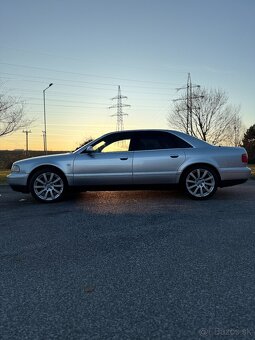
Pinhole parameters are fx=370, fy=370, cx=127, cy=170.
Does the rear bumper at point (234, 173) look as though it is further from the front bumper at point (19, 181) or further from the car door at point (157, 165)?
the front bumper at point (19, 181)

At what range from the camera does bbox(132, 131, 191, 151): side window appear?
833 cm

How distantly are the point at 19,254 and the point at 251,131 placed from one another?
53.5 metres

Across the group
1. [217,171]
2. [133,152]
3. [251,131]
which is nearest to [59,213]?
A: [133,152]

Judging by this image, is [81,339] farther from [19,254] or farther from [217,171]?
[217,171]

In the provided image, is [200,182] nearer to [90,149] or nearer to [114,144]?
[114,144]

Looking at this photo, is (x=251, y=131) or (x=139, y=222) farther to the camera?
(x=251, y=131)

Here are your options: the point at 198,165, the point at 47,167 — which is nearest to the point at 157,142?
the point at 198,165

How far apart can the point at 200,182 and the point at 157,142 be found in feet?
4.31

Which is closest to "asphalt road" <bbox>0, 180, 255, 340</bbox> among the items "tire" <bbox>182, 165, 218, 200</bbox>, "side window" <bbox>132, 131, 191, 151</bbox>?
Result: "tire" <bbox>182, 165, 218, 200</bbox>

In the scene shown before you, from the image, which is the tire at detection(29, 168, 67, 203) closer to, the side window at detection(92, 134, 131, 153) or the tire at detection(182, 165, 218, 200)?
the side window at detection(92, 134, 131, 153)

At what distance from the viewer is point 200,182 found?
8.26 metres

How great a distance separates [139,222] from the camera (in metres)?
6.06

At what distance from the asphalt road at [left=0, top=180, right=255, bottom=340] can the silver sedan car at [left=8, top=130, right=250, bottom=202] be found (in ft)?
4.24

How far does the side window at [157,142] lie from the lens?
328 inches
